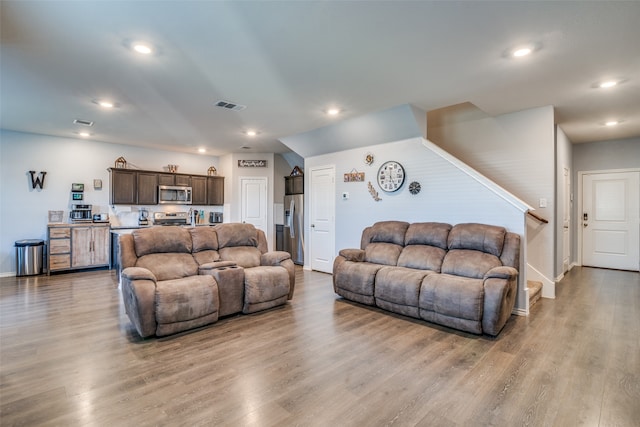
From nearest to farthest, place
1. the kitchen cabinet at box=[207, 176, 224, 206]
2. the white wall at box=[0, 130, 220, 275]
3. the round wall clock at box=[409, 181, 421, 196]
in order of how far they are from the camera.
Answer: the round wall clock at box=[409, 181, 421, 196], the white wall at box=[0, 130, 220, 275], the kitchen cabinet at box=[207, 176, 224, 206]

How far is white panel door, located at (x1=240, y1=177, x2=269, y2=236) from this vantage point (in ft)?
26.3

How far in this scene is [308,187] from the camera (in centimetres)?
666

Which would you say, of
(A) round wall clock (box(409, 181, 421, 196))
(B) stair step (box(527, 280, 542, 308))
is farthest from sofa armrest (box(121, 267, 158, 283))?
(B) stair step (box(527, 280, 542, 308))

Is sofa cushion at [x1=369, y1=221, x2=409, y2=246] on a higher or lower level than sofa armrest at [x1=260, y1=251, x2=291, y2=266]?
higher

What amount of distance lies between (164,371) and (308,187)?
4683 millimetres

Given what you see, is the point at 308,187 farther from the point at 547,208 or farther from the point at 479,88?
the point at 547,208

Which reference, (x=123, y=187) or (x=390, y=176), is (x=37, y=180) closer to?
(x=123, y=187)

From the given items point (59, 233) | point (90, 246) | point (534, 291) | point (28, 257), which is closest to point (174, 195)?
point (90, 246)

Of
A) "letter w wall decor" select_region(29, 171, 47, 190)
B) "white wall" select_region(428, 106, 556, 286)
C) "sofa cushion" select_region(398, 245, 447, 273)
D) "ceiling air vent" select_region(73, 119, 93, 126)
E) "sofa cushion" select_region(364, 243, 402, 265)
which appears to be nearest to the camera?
"sofa cushion" select_region(398, 245, 447, 273)

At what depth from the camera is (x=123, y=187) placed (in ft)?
22.1

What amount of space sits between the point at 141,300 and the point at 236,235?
165 centimetres

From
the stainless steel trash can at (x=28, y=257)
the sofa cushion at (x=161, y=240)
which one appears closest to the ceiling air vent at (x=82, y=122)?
the stainless steel trash can at (x=28, y=257)

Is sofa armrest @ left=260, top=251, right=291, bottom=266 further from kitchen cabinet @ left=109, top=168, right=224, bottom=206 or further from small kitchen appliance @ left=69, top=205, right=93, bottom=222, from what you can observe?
small kitchen appliance @ left=69, top=205, right=93, bottom=222

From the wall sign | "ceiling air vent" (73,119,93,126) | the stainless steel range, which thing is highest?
"ceiling air vent" (73,119,93,126)
